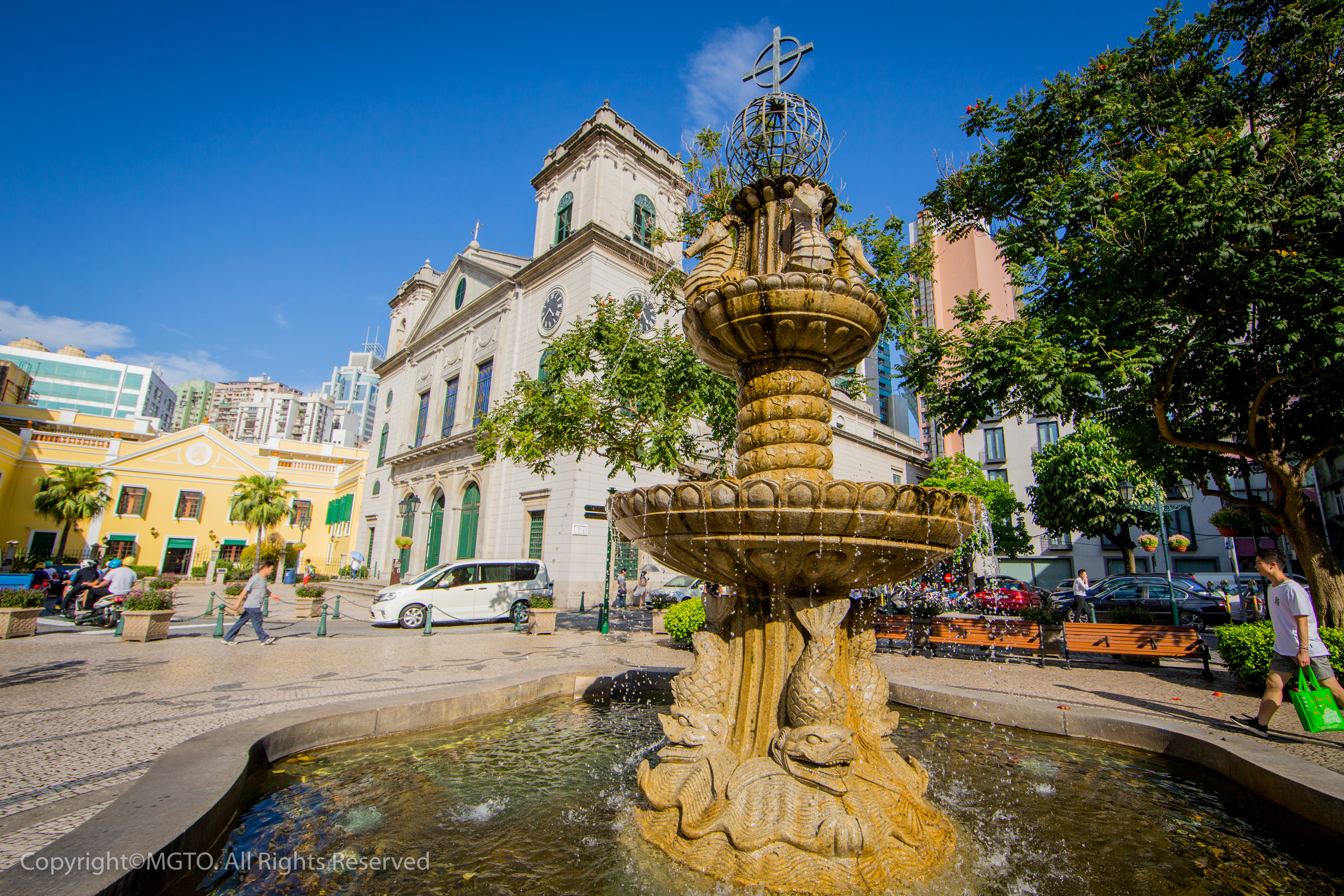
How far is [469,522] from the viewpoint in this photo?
941 inches

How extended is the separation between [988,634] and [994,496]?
25377 millimetres

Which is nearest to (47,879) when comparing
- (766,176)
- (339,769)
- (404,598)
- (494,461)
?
(339,769)

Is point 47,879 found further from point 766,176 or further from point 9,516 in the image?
point 9,516

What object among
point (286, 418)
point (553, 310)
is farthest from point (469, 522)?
point (286, 418)

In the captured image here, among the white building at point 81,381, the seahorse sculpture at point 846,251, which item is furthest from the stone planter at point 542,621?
the white building at point 81,381

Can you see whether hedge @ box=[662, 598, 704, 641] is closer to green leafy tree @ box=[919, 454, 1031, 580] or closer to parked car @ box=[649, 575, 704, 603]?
parked car @ box=[649, 575, 704, 603]

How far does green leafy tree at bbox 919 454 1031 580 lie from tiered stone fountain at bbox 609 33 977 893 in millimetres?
28849

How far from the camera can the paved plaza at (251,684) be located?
412cm

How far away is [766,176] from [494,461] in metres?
18.8

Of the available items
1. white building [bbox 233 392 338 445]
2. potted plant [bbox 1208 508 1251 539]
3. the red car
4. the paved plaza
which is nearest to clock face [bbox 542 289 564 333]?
the paved plaza

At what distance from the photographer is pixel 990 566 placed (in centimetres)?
4106

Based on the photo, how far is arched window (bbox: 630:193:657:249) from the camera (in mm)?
22859

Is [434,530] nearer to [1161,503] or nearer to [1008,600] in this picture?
[1008,600]

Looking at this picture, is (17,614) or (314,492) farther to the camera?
(314,492)
